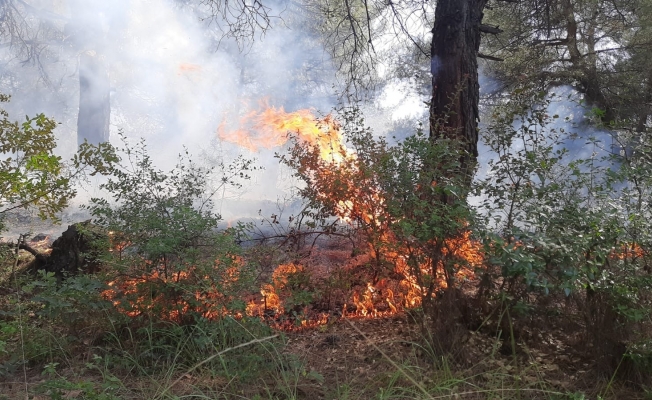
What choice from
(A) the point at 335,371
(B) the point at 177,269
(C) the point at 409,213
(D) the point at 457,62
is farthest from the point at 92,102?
(A) the point at 335,371

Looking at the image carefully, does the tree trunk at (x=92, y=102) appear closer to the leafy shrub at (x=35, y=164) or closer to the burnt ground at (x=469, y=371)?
the leafy shrub at (x=35, y=164)

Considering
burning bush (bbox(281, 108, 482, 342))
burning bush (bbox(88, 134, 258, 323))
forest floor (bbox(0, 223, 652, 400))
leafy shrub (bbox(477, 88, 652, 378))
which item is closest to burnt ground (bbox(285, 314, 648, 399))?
forest floor (bbox(0, 223, 652, 400))

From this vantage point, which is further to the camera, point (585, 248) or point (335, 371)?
point (335, 371)

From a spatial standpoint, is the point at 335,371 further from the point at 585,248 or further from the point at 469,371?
the point at 585,248

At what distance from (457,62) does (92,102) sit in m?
18.1

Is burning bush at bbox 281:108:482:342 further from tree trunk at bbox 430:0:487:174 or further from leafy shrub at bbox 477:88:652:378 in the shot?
tree trunk at bbox 430:0:487:174

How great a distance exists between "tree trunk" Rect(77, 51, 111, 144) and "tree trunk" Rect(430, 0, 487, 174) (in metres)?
17.3

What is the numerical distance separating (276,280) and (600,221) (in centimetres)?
228

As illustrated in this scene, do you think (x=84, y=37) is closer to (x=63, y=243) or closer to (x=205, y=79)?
(x=205, y=79)

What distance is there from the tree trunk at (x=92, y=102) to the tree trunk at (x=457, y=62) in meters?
17.3

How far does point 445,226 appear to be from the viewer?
3.36 metres

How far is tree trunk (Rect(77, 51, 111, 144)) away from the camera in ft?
65.7

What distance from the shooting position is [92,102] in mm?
20234

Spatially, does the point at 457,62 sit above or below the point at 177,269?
above
